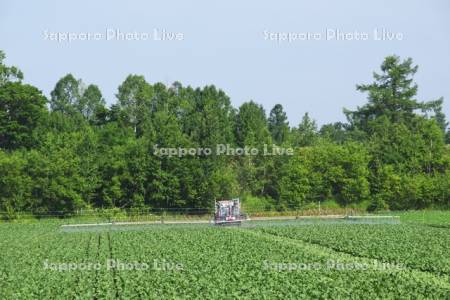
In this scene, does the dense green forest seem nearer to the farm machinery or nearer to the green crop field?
the farm machinery

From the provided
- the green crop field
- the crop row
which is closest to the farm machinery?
the crop row

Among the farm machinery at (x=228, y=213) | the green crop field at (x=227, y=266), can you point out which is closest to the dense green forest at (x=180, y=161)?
the farm machinery at (x=228, y=213)

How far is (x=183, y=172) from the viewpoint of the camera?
63750 mm

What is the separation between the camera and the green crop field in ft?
61.2

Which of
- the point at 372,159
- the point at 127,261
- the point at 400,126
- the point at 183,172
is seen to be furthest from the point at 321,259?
the point at 400,126

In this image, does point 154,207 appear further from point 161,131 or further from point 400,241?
point 400,241

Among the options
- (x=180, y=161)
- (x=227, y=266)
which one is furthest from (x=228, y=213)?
(x=227, y=266)

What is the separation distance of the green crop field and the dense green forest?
72.7ft

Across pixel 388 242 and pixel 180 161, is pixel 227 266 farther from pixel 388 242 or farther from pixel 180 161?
pixel 180 161

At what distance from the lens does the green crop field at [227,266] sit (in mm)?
18656

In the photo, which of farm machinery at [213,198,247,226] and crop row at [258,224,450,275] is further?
farm machinery at [213,198,247,226]

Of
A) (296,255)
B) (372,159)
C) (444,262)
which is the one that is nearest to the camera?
(444,262)

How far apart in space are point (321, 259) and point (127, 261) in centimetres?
769

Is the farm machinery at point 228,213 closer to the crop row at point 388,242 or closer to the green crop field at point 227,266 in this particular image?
the crop row at point 388,242
